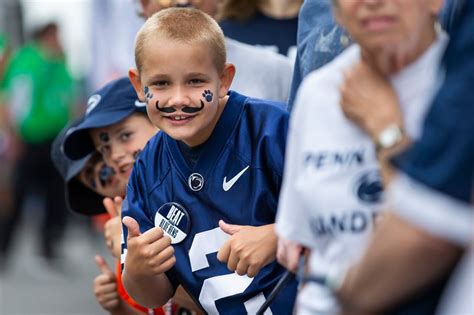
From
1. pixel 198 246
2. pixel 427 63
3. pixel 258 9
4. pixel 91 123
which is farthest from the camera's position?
pixel 258 9

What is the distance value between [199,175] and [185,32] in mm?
410

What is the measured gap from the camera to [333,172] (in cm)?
251

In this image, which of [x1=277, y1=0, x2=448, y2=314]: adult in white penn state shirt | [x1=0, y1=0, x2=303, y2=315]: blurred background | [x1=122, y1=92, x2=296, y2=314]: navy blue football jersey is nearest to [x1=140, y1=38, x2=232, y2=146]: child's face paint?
[x1=122, y1=92, x2=296, y2=314]: navy blue football jersey

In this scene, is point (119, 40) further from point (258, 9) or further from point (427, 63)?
point (427, 63)

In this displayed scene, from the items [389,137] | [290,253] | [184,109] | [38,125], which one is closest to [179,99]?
[184,109]

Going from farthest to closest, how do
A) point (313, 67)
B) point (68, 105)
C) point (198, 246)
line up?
point (68, 105), point (198, 246), point (313, 67)

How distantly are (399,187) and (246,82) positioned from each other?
2.20 m

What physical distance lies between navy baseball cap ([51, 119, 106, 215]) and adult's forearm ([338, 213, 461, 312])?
229 cm

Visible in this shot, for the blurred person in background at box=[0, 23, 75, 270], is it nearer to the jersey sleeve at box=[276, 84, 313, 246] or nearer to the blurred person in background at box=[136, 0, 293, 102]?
the blurred person in background at box=[136, 0, 293, 102]

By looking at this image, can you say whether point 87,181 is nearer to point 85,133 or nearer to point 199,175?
point 85,133

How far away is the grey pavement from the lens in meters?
10.4

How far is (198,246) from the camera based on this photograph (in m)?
3.51

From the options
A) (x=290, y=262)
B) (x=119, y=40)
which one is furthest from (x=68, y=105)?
(x=290, y=262)

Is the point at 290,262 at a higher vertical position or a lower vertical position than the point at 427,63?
lower
